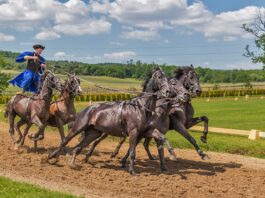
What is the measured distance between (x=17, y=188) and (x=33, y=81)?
22.1 ft

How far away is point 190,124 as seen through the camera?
12234mm

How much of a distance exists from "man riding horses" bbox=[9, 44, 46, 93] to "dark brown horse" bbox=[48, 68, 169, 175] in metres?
3.78

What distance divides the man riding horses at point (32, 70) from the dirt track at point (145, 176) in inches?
87.1

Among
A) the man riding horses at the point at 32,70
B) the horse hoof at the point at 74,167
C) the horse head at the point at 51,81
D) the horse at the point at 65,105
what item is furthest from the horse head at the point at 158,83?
the man riding horses at the point at 32,70

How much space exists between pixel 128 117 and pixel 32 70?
530 centimetres

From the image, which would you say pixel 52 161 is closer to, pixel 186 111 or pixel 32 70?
pixel 186 111

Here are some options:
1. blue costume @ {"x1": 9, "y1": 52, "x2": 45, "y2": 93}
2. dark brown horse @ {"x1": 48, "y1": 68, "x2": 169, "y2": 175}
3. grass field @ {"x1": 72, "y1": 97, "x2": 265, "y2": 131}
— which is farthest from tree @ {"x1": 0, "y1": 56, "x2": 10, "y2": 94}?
dark brown horse @ {"x1": 48, "y1": 68, "x2": 169, "y2": 175}

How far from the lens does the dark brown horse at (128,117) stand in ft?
33.3

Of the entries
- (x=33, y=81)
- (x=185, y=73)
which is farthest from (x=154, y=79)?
(x=33, y=81)

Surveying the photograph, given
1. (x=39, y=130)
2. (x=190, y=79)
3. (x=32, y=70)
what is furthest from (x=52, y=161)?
(x=190, y=79)

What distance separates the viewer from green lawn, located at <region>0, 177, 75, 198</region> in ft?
24.5

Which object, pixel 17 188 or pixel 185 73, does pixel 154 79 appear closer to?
pixel 185 73

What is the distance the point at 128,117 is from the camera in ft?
33.7

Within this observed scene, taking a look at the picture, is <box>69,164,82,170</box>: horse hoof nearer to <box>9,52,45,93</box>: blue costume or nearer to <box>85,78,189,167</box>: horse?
<box>85,78,189,167</box>: horse
